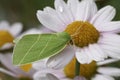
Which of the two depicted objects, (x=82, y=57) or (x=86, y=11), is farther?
(x=86, y=11)

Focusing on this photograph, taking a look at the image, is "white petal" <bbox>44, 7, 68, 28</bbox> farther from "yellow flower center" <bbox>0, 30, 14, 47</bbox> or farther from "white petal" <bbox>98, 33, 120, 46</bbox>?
"yellow flower center" <bbox>0, 30, 14, 47</bbox>

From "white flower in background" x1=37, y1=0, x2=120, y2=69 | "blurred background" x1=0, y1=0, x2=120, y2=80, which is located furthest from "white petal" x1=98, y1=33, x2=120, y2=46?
"blurred background" x1=0, y1=0, x2=120, y2=80

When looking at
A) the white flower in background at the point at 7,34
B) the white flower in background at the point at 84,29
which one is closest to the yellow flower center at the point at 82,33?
the white flower in background at the point at 84,29

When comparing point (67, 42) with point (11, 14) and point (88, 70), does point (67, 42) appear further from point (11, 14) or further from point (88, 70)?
point (11, 14)

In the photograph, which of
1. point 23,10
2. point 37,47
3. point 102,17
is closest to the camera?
point 37,47

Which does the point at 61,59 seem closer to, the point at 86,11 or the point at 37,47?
the point at 37,47

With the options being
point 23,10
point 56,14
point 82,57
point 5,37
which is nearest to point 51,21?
point 56,14

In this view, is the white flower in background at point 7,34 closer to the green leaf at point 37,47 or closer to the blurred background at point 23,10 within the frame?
the blurred background at point 23,10

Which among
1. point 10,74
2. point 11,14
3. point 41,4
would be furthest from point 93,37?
point 11,14
